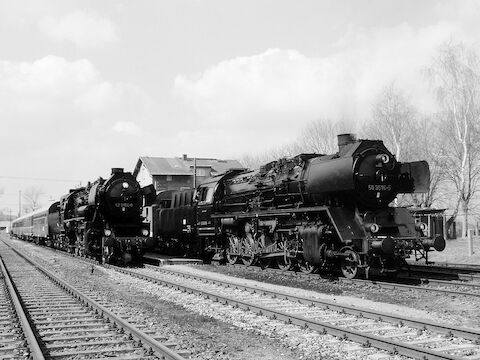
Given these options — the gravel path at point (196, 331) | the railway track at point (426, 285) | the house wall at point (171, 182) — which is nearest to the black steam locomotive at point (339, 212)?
the railway track at point (426, 285)

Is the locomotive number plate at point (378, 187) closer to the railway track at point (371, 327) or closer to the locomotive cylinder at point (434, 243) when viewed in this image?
the locomotive cylinder at point (434, 243)

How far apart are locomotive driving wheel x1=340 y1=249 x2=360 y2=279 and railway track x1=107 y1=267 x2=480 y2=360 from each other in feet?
8.87

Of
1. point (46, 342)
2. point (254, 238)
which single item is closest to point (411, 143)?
point (254, 238)

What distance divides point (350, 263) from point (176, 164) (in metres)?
50.3

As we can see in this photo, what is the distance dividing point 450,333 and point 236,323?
10.3 ft

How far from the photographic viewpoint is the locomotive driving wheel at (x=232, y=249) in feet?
57.9

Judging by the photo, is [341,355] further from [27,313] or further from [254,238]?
[254,238]

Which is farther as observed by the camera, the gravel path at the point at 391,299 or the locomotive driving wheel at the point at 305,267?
the locomotive driving wheel at the point at 305,267

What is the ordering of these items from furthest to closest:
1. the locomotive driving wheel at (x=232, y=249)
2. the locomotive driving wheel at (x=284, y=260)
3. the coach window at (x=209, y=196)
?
1. the coach window at (x=209, y=196)
2. the locomotive driving wheel at (x=232, y=249)
3. the locomotive driving wheel at (x=284, y=260)

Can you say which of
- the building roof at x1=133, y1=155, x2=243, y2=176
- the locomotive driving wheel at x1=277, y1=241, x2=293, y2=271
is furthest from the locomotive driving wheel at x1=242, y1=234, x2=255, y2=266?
the building roof at x1=133, y1=155, x2=243, y2=176

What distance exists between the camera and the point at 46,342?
6.68 meters

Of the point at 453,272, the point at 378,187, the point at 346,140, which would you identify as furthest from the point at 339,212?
the point at 453,272

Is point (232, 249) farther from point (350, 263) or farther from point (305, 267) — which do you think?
point (350, 263)

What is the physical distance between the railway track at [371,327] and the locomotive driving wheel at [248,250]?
5.68 meters
